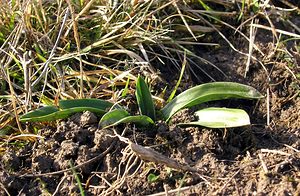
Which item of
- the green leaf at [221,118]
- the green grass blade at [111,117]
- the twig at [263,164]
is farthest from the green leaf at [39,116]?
the twig at [263,164]

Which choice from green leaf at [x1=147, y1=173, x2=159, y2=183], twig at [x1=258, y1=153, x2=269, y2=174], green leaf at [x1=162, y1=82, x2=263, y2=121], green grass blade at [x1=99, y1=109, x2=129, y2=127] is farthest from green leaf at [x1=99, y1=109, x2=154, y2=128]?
twig at [x1=258, y1=153, x2=269, y2=174]

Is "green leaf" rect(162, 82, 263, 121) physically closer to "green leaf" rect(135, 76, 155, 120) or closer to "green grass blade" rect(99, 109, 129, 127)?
"green leaf" rect(135, 76, 155, 120)

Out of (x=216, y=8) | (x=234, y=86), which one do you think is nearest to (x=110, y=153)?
(x=234, y=86)

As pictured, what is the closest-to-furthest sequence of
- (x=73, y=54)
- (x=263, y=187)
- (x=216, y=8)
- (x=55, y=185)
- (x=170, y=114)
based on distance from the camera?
(x=263, y=187) → (x=55, y=185) → (x=170, y=114) → (x=73, y=54) → (x=216, y=8)

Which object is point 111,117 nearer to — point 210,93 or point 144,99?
point 144,99

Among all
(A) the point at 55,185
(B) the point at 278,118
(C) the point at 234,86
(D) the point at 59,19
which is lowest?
(A) the point at 55,185

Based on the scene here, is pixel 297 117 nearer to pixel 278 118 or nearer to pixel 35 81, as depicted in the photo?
pixel 278 118

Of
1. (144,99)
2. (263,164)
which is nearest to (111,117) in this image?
(144,99)
